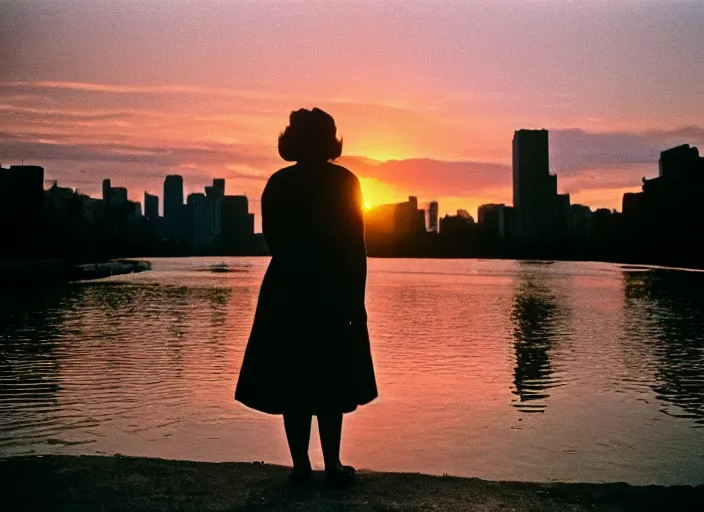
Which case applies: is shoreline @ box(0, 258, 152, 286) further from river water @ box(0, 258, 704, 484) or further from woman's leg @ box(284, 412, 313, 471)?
woman's leg @ box(284, 412, 313, 471)

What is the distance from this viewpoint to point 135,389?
34.8 ft

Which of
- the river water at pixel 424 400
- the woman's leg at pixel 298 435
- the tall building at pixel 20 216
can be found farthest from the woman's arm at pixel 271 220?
the tall building at pixel 20 216

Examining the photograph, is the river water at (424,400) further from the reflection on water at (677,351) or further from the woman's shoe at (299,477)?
the woman's shoe at (299,477)

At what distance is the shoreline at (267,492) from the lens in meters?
4.30

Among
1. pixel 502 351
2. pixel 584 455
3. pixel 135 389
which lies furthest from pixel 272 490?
pixel 502 351

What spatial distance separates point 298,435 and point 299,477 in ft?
0.86

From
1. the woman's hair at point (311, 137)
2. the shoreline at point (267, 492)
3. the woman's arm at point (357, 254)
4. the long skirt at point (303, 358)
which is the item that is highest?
the woman's hair at point (311, 137)

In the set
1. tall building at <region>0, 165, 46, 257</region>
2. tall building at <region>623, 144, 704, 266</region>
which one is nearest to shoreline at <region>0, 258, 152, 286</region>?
tall building at <region>0, 165, 46, 257</region>

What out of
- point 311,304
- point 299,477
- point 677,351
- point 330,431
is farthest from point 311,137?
point 677,351

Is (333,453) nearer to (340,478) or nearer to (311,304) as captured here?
(340,478)

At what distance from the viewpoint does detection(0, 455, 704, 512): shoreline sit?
14.1 ft

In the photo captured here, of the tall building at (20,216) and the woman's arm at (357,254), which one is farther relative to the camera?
the tall building at (20,216)

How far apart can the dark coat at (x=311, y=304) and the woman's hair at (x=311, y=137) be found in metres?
0.08

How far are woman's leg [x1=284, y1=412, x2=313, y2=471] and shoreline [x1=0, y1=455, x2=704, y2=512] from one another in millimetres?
144
